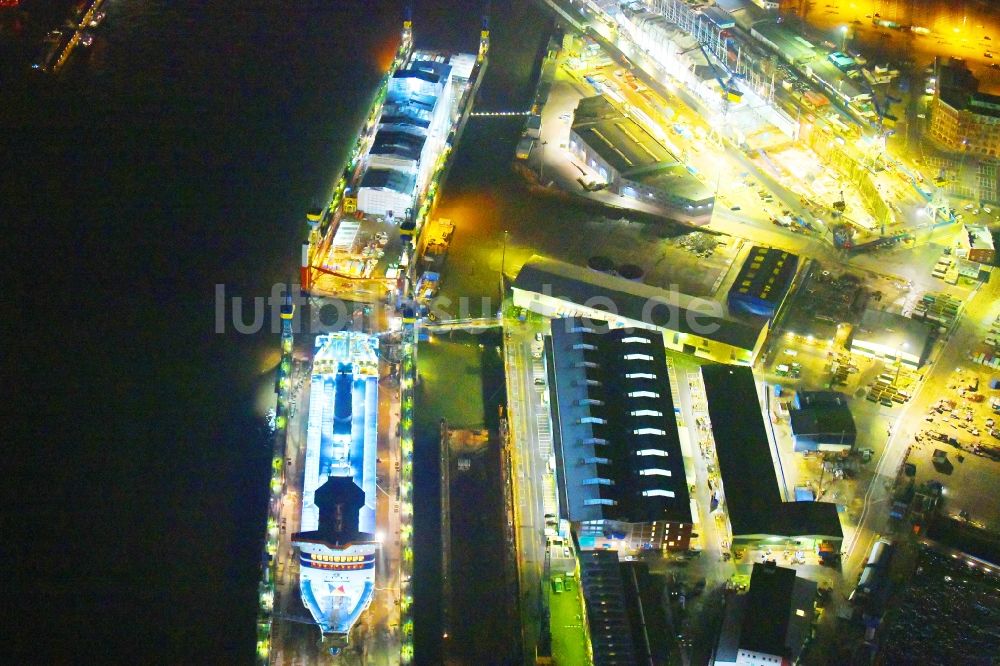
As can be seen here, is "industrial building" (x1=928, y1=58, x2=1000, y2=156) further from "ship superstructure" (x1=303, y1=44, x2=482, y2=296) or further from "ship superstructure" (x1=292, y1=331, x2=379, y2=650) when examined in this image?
"ship superstructure" (x1=292, y1=331, x2=379, y2=650)

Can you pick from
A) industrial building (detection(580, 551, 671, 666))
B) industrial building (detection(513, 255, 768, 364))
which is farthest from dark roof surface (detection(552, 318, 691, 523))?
industrial building (detection(580, 551, 671, 666))

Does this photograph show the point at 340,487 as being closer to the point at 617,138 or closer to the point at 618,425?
the point at 618,425

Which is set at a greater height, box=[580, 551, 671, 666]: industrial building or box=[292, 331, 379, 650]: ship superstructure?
box=[292, 331, 379, 650]: ship superstructure

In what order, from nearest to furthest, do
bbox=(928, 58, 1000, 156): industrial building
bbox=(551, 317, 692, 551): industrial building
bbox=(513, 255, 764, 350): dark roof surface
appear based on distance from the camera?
bbox=(551, 317, 692, 551): industrial building → bbox=(513, 255, 764, 350): dark roof surface → bbox=(928, 58, 1000, 156): industrial building

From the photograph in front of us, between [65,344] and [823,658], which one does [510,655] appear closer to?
[823,658]

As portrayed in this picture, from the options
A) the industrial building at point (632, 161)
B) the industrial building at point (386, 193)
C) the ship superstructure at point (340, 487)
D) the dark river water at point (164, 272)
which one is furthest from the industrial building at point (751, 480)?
the dark river water at point (164, 272)

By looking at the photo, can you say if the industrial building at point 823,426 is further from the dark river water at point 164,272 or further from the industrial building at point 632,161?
the dark river water at point 164,272
